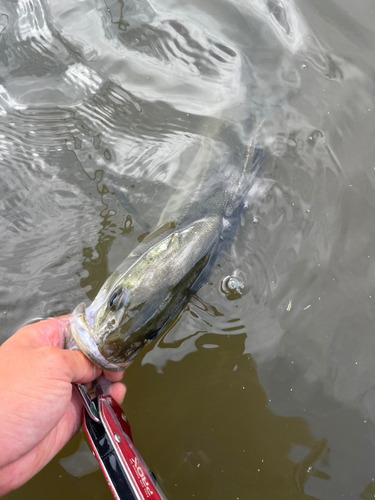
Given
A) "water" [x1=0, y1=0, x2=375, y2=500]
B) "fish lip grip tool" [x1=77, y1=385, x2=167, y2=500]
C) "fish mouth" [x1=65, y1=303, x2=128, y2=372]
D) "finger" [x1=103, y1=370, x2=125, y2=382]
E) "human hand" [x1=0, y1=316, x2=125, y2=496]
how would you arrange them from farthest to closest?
1. "water" [x1=0, y1=0, x2=375, y2=500]
2. "finger" [x1=103, y1=370, x2=125, y2=382]
3. "fish mouth" [x1=65, y1=303, x2=128, y2=372]
4. "fish lip grip tool" [x1=77, y1=385, x2=167, y2=500]
5. "human hand" [x1=0, y1=316, x2=125, y2=496]

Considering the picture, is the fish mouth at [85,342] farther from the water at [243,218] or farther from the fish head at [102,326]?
the water at [243,218]

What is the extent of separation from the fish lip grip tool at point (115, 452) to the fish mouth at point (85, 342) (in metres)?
0.22

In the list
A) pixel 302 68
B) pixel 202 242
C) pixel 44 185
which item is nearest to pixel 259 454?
pixel 202 242

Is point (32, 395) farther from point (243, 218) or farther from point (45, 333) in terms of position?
point (243, 218)

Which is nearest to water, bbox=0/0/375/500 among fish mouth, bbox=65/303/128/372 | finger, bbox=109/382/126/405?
finger, bbox=109/382/126/405

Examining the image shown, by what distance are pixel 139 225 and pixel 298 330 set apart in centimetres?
168

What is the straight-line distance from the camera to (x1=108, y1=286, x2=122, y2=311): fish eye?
238 cm

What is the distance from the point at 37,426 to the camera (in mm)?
1933

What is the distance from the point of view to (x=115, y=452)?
215cm

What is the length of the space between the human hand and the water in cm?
55

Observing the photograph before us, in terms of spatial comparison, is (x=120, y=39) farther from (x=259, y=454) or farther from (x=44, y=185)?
(x=259, y=454)

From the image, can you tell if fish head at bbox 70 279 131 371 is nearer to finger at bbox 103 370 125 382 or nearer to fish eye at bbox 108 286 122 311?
fish eye at bbox 108 286 122 311

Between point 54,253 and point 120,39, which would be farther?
point 120,39

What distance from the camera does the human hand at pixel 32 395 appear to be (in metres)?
1.85
